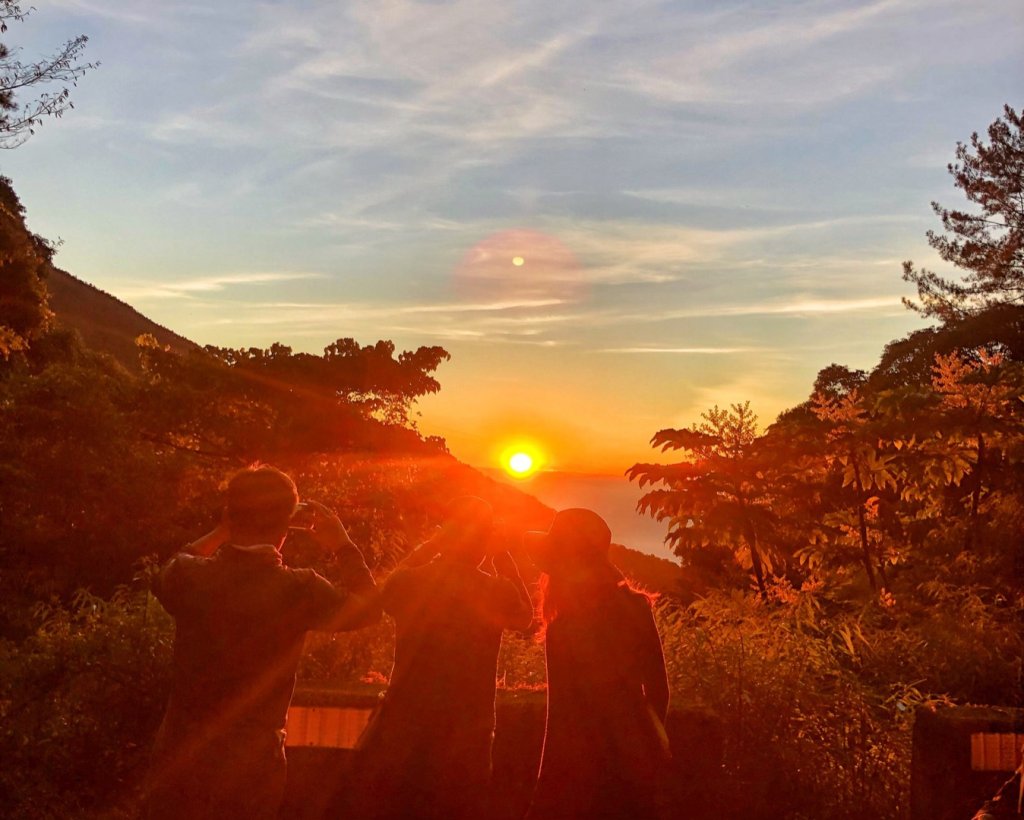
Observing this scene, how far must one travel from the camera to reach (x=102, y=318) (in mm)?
122812

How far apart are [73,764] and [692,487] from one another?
901cm

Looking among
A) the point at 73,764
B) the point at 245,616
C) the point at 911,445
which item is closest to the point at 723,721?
the point at 245,616

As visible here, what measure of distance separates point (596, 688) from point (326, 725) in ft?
5.55

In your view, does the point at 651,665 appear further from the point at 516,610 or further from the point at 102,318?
the point at 102,318

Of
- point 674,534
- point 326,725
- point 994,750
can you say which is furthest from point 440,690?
point 674,534

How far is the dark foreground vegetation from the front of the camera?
5.57 metres

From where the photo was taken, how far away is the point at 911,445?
36.9ft

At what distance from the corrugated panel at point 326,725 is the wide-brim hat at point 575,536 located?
5.06 feet

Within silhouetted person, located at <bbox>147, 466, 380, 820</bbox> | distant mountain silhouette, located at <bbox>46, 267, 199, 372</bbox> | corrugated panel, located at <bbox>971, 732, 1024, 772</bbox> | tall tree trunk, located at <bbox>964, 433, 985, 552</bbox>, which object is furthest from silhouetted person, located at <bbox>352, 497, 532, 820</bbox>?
distant mountain silhouette, located at <bbox>46, 267, 199, 372</bbox>

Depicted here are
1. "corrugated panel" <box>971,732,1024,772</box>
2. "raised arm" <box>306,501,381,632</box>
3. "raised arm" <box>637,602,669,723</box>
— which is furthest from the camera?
"corrugated panel" <box>971,732,1024,772</box>

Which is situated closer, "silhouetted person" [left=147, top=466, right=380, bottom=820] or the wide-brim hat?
"silhouetted person" [left=147, top=466, right=380, bottom=820]

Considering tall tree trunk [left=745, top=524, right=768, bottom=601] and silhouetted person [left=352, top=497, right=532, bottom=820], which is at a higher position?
tall tree trunk [left=745, top=524, right=768, bottom=601]

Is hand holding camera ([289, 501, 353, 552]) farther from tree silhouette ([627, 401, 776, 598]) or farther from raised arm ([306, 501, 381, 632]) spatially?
tree silhouette ([627, 401, 776, 598])

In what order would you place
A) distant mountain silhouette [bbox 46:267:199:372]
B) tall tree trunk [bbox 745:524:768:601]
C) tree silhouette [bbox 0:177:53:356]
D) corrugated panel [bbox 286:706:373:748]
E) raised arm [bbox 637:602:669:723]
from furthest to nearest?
distant mountain silhouette [bbox 46:267:199:372] < tree silhouette [bbox 0:177:53:356] < tall tree trunk [bbox 745:524:768:601] < corrugated panel [bbox 286:706:373:748] < raised arm [bbox 637:602:669:723]
